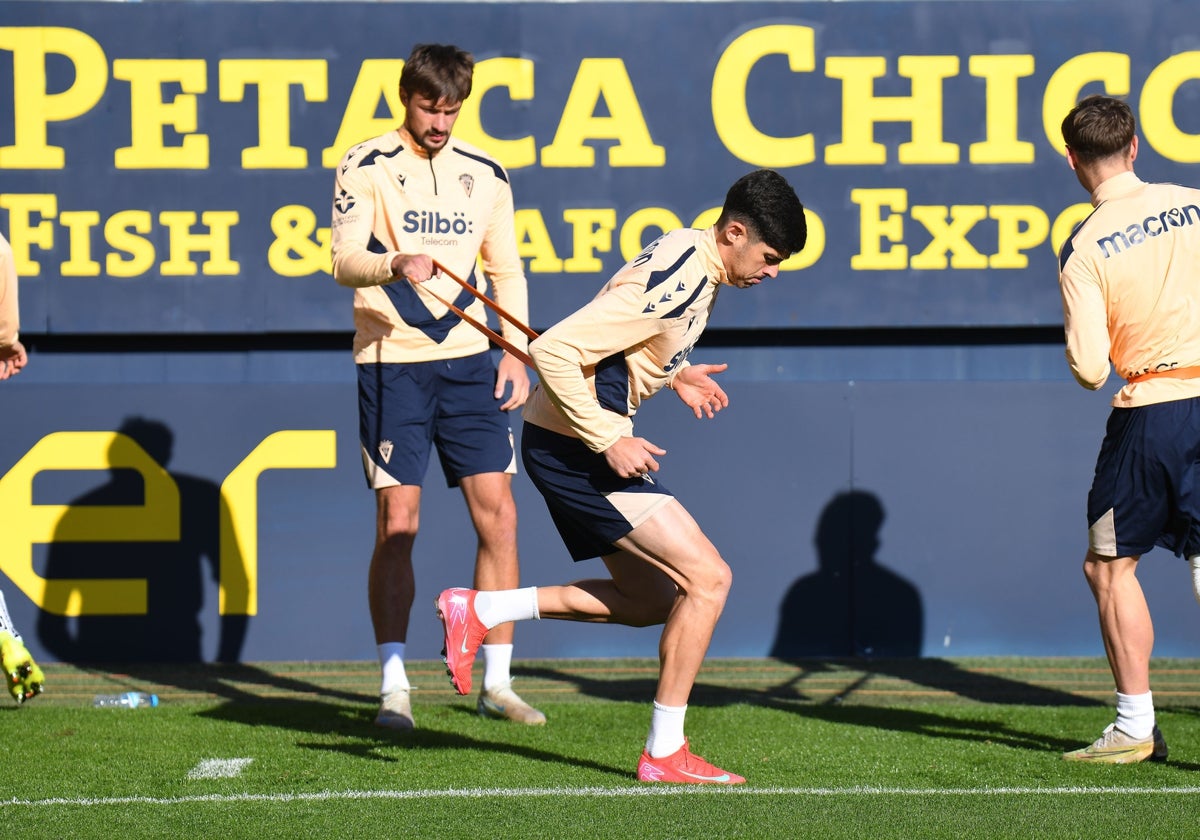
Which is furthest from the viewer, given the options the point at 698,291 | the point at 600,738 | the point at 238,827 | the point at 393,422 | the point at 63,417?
the point at 63,417

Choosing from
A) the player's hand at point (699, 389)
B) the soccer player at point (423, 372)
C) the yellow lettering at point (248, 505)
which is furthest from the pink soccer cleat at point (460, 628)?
the yellow lettering at point (248, 505)

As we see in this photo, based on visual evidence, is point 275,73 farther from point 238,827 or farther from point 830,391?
point 238,827

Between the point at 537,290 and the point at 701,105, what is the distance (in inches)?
45.2

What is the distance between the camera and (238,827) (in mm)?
4152

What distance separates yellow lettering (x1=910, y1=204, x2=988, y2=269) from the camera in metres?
7.41

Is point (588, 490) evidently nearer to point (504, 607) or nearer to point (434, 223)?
point (504, 607)

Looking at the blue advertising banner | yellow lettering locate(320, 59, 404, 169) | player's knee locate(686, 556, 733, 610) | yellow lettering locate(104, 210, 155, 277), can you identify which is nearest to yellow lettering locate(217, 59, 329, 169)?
the blue advertising banner

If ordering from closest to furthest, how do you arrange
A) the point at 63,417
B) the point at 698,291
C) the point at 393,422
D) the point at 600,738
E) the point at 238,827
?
the point at 238,827, the point at 698,291, the point at 600,738, the point at 393,422, the point at 63,417

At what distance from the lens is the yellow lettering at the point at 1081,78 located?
24.1ft

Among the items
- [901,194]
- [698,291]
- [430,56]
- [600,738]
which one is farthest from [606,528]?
[901,194]

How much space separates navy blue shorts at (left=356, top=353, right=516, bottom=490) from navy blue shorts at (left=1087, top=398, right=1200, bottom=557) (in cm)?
221

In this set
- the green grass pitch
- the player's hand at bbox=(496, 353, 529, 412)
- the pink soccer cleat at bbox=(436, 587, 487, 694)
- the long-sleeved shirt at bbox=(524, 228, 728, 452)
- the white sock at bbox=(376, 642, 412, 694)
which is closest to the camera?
the green grass pitch

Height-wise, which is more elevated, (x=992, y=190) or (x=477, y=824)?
(x=992, y=190)

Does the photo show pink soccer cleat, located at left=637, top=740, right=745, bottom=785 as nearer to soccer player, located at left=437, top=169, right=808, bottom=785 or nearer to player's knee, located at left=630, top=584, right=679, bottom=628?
soccer player, located at left=437, top=169, right=808, bottom=785
